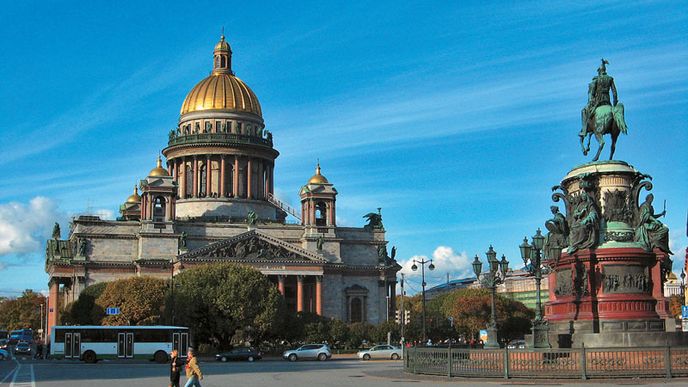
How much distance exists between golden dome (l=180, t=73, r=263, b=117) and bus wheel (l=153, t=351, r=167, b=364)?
69.5 m

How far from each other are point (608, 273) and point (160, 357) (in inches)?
1758

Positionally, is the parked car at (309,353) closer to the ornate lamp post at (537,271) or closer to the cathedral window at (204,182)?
the ornate lamp post at (537,271)

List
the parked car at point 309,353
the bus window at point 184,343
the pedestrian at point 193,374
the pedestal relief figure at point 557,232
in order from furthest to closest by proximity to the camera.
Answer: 1. the parked car at point 309,353
2. the bus window at point 184,343
3. the pedestal relief figure at point 557,232
4. the pedestrian at point 193,374

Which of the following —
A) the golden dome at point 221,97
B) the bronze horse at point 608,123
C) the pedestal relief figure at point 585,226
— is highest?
the golden dome at point 221,97

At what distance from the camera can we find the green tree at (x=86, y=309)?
102 metres

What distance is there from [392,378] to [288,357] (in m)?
38.1

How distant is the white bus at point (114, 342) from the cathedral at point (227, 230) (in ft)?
139

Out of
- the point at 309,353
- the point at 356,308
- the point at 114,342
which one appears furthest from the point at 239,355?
the point at 356,308

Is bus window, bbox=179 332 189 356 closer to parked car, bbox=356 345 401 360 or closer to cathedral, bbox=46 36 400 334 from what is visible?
parked car, bbox=356 345 401 360

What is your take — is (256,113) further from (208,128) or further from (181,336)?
(181,336)

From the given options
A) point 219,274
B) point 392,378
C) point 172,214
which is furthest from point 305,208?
point 392,378

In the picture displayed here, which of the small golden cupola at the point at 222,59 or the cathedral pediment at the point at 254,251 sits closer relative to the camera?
the cathedral pediment at the point at 254,251

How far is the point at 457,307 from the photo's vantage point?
131 meters

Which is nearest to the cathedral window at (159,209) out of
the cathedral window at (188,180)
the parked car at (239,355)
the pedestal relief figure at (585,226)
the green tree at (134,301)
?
the cathedral window at (188,180)
